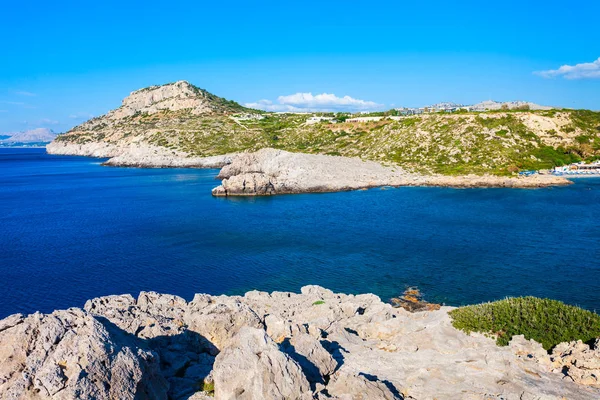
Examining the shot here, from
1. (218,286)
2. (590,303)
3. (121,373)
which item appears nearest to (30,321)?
(121,373)

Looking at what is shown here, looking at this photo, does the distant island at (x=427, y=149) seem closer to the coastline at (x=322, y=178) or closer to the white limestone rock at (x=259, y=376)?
the coastline at (x=322, y=178)

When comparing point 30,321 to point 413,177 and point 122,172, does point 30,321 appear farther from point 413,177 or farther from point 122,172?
point 122,172

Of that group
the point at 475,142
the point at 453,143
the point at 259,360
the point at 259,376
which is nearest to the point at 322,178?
the point at 453,143

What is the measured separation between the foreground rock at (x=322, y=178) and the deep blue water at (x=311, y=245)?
17.2 feet

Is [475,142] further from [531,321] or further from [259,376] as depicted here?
[259,376]

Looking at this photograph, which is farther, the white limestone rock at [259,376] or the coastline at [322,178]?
the coastline at [322,178]

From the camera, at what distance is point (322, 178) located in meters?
96.9

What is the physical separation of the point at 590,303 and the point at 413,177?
70592 mm

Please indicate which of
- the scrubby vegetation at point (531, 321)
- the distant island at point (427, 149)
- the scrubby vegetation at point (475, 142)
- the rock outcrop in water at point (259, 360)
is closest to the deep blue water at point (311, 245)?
the distant island at point (427, 149)

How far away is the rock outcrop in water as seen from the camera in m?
12.4

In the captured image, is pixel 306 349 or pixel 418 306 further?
pixel 418 306

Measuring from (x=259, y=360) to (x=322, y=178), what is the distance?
8413 centimetres

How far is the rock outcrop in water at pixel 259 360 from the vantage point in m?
12.4

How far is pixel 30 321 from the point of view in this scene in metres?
14.0
